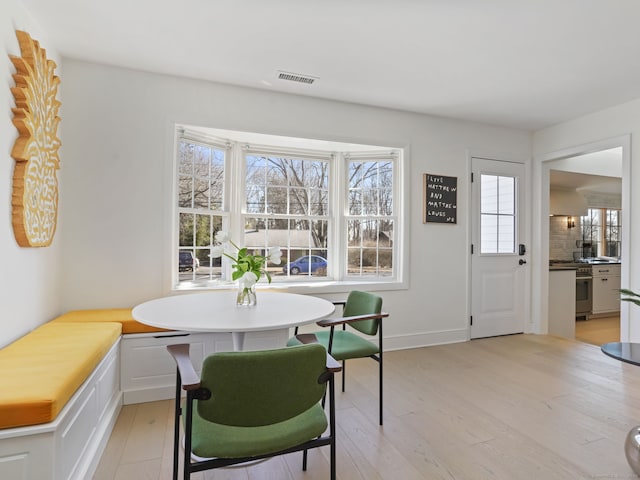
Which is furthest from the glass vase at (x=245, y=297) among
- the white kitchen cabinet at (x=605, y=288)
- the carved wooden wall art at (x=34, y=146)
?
the white kitchen cabinet at (x=605, y=288)

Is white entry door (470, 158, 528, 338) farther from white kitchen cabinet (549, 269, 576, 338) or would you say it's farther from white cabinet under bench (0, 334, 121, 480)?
white cabinet under bench (0, 334, 121, 480)

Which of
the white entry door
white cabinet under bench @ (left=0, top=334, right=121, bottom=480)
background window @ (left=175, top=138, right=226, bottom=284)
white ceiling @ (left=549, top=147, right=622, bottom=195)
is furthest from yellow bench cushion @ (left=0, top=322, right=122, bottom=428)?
white ceiling @ (left=549, top=147, right=622, bottom=195)

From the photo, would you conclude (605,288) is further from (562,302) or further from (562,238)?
(562,302)

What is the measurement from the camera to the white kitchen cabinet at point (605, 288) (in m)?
5.77

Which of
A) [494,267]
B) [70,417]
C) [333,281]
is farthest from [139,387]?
[494,267]

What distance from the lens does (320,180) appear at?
12.7 feet

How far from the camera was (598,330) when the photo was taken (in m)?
5.09

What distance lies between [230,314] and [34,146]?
5.42 ft

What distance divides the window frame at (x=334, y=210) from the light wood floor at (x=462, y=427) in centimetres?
92

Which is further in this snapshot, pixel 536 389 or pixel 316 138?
pixel 316 138

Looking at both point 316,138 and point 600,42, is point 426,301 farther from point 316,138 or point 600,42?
point 600,42

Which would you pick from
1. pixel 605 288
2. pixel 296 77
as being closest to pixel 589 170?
pixel 605 288

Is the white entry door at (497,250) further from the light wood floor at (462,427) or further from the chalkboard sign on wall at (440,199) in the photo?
the light wood floor at (462,427)

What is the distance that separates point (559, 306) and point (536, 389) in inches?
95.2
